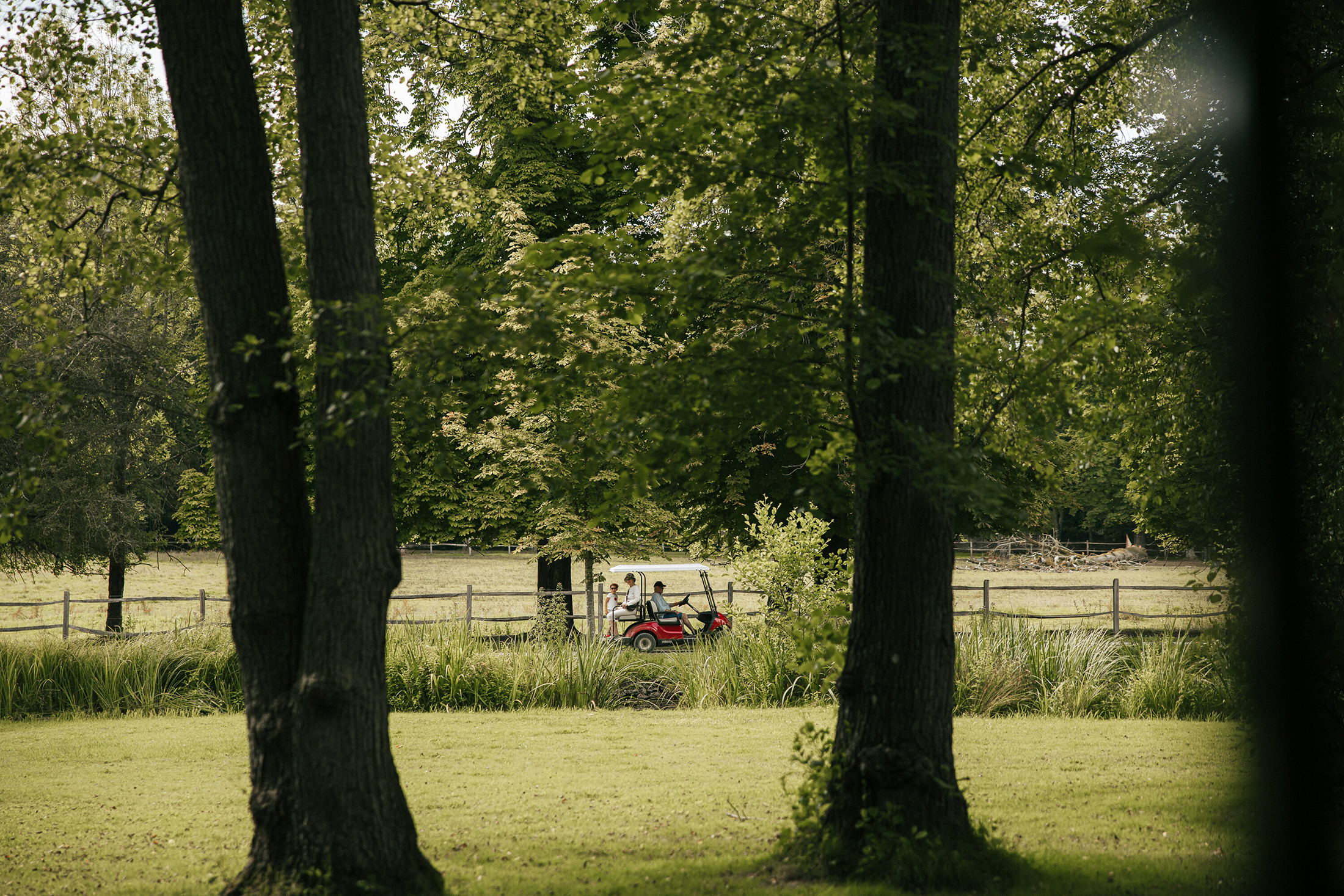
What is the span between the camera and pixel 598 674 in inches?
462

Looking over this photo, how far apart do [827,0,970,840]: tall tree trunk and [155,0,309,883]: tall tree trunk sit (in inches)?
111

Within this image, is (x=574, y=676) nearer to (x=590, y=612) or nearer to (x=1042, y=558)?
(x=590, y=612)

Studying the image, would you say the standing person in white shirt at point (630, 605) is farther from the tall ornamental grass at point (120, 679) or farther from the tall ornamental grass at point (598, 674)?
the tall ornamental grass at point (120, 679)

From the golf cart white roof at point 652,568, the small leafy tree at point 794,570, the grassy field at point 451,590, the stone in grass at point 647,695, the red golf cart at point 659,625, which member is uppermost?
the small leafy tree at point 794,570

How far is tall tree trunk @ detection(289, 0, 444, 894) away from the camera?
4383 millimetres

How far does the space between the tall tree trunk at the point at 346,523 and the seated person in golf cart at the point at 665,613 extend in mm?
11342

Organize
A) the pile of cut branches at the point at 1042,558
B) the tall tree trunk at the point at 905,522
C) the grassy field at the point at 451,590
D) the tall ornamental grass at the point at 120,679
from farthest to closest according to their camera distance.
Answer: the pile of cut branches at the point at 1042,558 → the grassy field at the point at 451,590 → the tall ornamental grass at the point at 120,679 → the tall tree trunk at the point at 905,522

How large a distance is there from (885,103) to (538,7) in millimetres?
4312

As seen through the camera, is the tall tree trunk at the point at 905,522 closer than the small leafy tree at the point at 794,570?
Yes

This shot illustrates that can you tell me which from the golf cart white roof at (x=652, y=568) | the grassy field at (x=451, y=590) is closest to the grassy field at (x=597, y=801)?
the golf cart white roof at (x=652, y=568)

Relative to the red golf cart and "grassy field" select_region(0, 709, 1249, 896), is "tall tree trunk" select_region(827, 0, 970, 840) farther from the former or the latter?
the red golf cart

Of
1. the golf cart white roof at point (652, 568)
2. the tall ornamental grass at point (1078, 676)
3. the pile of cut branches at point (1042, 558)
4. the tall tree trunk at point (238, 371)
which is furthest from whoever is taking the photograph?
the pile of cut branches at point (1042, 558)

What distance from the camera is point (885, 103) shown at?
13.8 ft

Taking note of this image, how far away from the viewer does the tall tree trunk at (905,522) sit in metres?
4.84
